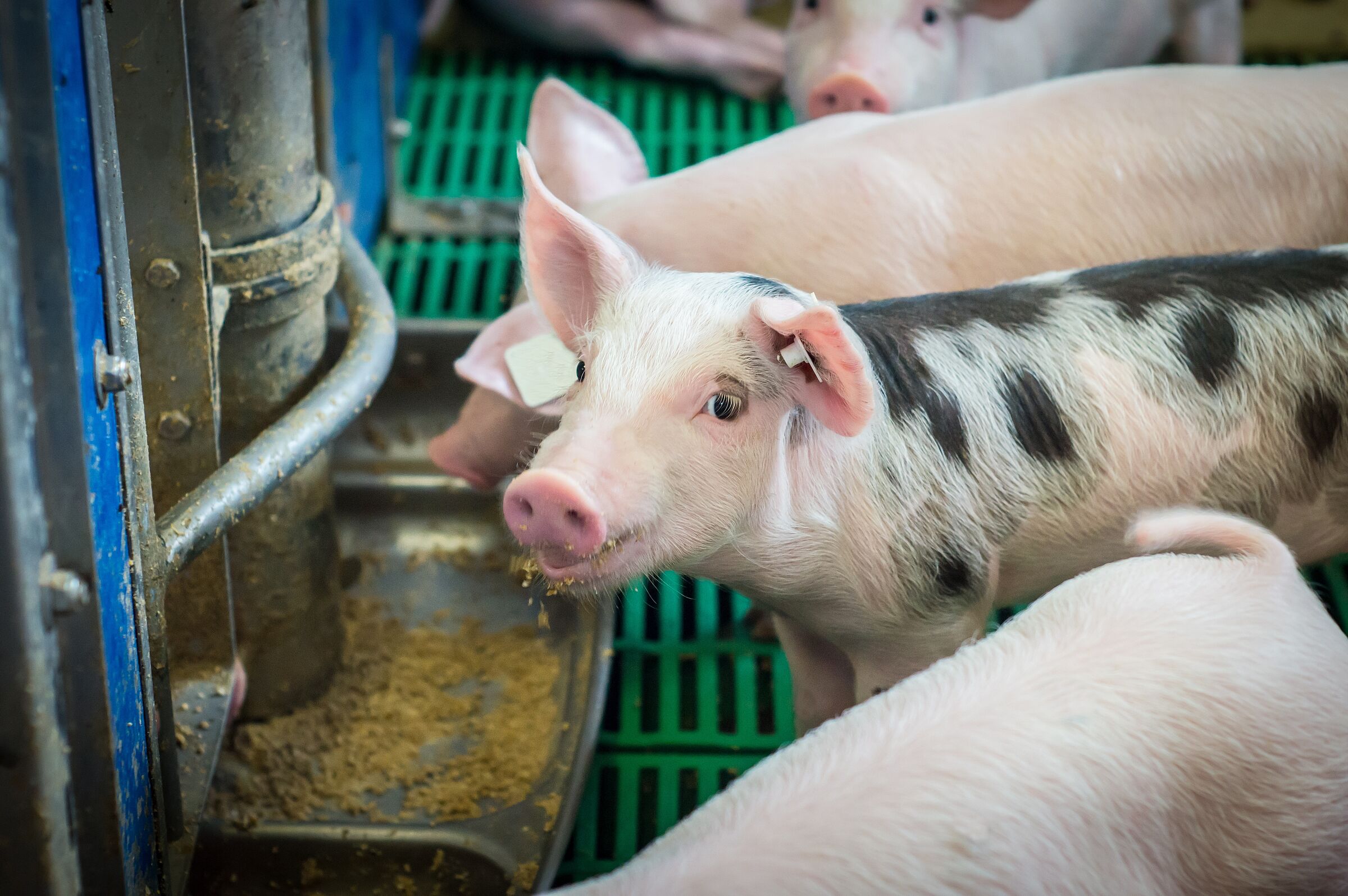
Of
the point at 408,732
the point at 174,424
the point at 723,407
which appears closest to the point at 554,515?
the point at 723,407

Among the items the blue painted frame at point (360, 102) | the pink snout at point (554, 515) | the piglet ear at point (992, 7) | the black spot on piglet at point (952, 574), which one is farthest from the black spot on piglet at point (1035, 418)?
the blue painted frame at point (360, 102)

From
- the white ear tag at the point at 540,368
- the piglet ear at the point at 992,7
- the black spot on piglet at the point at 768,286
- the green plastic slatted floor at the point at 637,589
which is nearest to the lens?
the black spot on piglet at the point at 768,286

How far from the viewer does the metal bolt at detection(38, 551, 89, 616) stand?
3.21 ft

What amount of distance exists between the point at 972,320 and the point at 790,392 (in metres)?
0.31

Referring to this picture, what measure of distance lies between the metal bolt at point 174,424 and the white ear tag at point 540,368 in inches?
17.0

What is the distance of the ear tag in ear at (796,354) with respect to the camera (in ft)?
4.44

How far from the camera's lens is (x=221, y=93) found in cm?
162

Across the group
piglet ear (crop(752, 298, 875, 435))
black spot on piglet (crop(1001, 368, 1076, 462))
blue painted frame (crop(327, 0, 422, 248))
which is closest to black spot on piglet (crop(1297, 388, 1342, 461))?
black spot on piglet (crop(1001, 368, 1076, 462))

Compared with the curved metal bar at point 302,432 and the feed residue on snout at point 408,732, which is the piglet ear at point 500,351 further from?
the feed residue on snout at point 408,732

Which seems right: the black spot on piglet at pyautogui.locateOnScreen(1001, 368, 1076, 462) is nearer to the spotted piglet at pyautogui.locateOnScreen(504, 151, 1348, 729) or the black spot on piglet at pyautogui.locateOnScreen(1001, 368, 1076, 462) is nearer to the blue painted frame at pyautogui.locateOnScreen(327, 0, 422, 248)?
the spotted piglet at pyautogui.locateOnScreen(504, 151, 1348, 729)

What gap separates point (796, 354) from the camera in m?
1.36

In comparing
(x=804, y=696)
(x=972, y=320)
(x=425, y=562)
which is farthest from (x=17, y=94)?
(x=425, y=562)

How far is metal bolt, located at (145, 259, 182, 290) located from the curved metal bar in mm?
208

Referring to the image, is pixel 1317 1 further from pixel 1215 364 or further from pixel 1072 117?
pixel 1215 364
